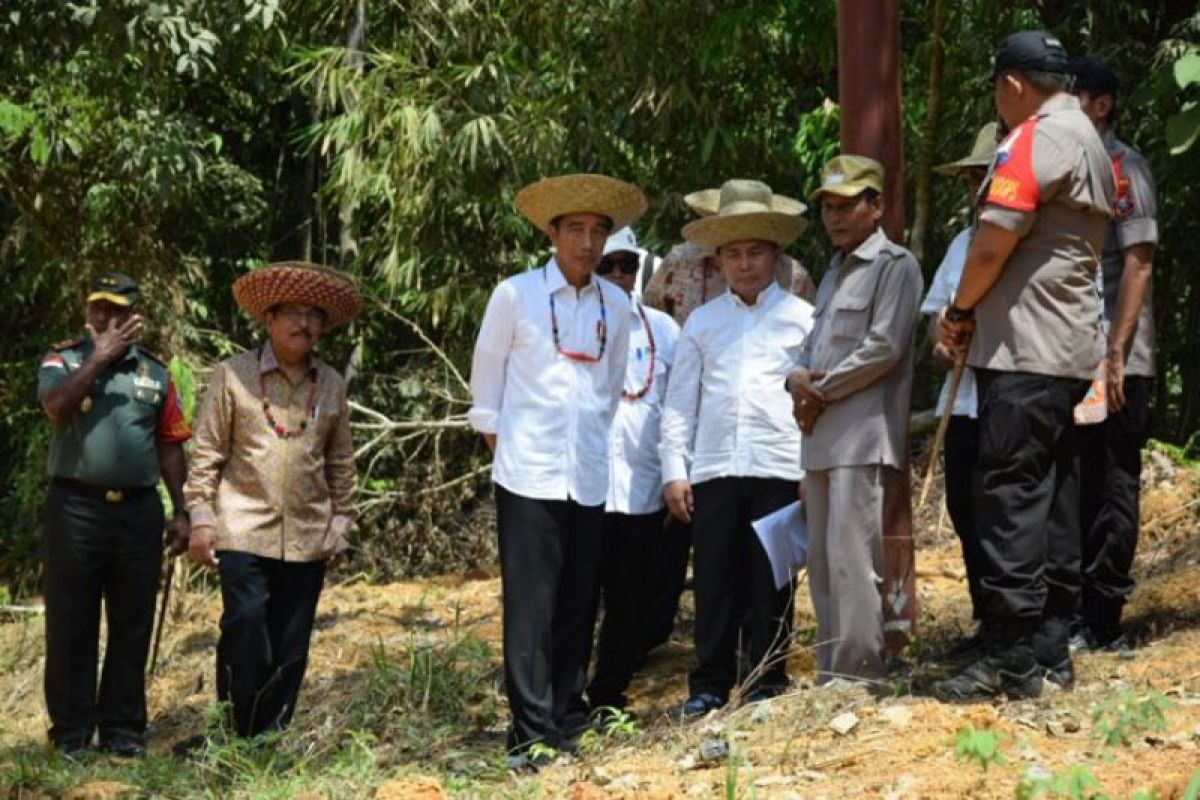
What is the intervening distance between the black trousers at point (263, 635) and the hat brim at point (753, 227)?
200 centimetres

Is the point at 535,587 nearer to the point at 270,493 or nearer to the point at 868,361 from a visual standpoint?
the point at 270,493

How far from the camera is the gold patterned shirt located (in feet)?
22.8

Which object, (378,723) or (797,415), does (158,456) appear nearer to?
(378,723)

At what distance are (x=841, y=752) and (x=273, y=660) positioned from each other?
8.56 ft

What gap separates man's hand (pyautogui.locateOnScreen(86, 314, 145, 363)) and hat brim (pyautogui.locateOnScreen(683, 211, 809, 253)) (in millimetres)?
2313

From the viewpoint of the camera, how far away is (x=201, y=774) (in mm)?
6398

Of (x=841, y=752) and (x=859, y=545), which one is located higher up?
(x=859, y=545)

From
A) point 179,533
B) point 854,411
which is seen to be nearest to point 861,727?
point 854,411

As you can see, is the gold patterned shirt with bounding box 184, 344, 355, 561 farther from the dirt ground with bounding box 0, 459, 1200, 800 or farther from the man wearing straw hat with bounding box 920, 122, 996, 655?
the man wearing straw hat with bounding box 920, 122, 996, 655

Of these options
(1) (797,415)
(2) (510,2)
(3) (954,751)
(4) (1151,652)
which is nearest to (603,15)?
(2) (510,2)

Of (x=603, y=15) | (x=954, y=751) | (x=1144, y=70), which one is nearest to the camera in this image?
(x=954, y=751)

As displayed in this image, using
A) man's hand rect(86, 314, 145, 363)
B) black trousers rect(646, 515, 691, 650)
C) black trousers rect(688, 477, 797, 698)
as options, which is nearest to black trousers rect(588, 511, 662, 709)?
black trousers rect(646, 515, 691, 650)

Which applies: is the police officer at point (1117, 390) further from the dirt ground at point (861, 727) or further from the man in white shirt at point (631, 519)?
the man in white shirt at point (631, 519)

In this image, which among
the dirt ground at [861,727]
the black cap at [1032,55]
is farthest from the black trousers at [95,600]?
the black cap at [1032,55]
